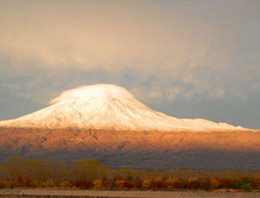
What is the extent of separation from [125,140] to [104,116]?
34.4 m

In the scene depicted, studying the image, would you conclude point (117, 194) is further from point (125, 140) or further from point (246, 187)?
point (125, 140)

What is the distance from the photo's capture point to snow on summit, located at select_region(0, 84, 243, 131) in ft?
453

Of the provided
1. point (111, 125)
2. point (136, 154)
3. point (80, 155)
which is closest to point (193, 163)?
point (136, 154)

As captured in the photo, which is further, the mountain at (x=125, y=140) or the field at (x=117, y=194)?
the mountain at (x=125, y=140)

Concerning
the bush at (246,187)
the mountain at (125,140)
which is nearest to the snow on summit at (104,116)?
the mountain at (125,140)

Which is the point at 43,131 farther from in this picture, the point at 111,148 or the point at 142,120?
the point at 142,120

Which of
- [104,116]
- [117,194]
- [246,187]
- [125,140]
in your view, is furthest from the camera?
[104,116]

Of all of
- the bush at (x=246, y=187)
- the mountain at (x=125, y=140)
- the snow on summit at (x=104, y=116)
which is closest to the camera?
the bush at (x=246, y=187)

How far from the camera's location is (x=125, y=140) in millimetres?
117125

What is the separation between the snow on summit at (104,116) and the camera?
13800 cm

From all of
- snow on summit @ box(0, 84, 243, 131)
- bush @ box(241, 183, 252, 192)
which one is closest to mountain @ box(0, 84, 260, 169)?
snow on summit @ box(0, 84, 243, 131)

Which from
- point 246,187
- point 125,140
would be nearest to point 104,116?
point 125,140

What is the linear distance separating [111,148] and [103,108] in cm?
5347

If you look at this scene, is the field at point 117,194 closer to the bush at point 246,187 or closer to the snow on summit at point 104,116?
the bush at point 246,187
